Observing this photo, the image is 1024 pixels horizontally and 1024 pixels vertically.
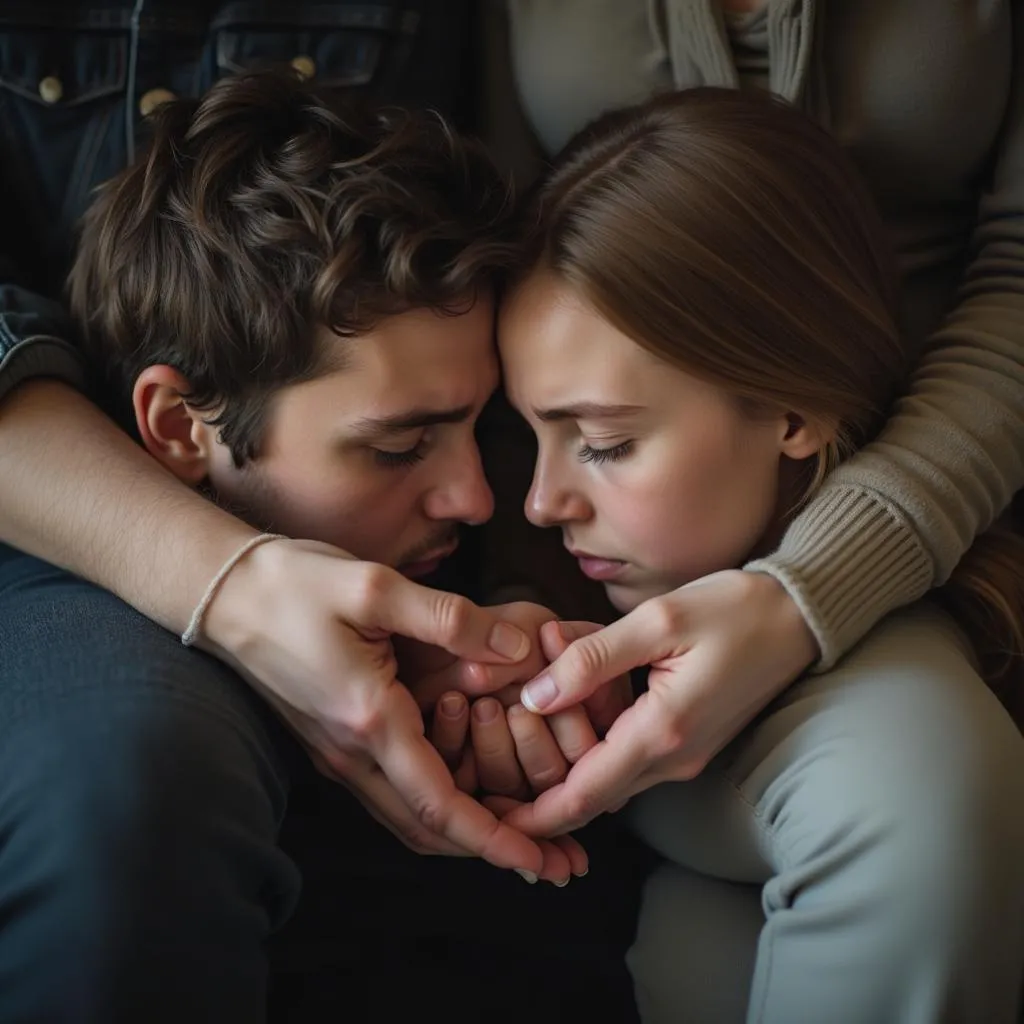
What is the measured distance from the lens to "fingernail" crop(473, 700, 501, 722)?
95cm

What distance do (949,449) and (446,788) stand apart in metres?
0.49

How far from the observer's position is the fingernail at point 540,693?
908 mm

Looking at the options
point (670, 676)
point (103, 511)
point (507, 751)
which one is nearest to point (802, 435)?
point (670, 676)

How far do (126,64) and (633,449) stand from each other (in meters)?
0.67

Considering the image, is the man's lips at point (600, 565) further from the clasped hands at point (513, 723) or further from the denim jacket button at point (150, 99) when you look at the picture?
the denim jacket button at point (150, 99)

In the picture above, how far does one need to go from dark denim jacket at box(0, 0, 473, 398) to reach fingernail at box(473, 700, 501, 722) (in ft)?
1.96

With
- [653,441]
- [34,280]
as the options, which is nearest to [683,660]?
[653,441]

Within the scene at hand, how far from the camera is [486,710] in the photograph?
949 mm

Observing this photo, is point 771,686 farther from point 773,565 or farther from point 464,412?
point 464,412

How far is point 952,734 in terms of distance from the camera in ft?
2.89

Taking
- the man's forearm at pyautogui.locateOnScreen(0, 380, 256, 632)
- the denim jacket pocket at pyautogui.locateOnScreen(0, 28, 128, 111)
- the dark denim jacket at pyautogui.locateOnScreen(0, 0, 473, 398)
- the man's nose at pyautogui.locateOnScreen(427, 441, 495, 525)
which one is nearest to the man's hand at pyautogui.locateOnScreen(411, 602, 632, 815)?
the man's nose at pyautogui.locateOnScreen(427, 441, 495, 525)

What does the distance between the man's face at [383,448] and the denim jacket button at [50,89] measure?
428 millimetres

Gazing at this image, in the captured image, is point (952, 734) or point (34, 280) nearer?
point (952, 734)

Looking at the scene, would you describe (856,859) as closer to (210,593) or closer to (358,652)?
(358,652)
